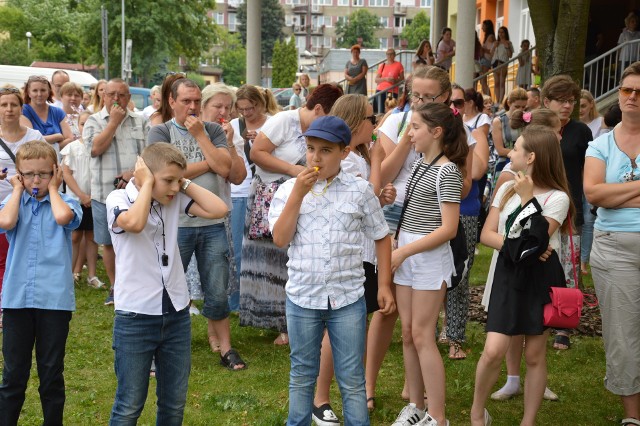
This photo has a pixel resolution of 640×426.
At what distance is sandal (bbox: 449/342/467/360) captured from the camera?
6887 mm

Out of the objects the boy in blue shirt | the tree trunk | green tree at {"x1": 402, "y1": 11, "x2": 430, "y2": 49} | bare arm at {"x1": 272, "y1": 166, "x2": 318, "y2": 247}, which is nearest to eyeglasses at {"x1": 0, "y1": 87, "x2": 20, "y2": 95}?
the boy in blue shirt

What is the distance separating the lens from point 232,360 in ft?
21.7

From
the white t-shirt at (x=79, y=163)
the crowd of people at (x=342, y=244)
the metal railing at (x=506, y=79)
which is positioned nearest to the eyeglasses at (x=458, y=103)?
the crowd of people at (x=342, y=244)

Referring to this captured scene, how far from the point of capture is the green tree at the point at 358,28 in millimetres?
122562

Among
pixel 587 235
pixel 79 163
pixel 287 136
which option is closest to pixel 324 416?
pixel 287 136

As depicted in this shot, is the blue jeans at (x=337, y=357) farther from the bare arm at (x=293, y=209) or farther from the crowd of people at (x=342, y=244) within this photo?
the bare arm at (x=293, y=209)

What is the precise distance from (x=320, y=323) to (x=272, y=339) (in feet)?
10.2

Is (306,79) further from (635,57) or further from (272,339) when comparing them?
(272,339)

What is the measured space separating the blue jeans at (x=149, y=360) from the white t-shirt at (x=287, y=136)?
7.47ft

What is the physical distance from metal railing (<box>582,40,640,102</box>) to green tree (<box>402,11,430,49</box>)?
321 ft

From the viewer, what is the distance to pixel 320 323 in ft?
14.8

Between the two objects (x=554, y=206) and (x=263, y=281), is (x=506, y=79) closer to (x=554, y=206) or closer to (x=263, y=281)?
(x=263, y=281)

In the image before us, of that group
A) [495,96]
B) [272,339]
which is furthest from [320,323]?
[495,96]

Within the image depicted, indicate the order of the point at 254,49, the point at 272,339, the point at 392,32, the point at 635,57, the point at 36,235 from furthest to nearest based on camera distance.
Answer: the point at 392,32, the point at 254,49, the point at 635,57, the point at 272,339, the point at 36,235
